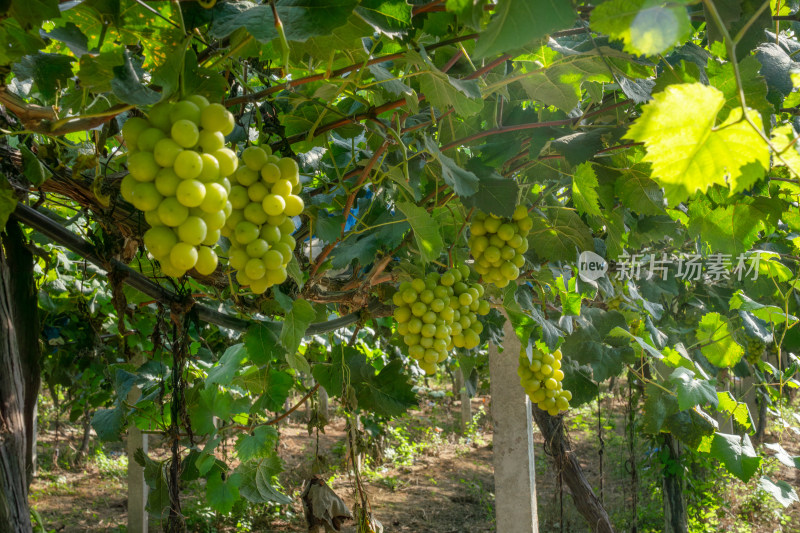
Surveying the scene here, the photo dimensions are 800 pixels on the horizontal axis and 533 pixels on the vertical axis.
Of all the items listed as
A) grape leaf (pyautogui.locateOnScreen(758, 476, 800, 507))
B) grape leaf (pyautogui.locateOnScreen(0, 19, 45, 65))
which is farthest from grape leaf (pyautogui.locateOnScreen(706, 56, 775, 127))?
grape leaf (pyautogui.locateOnScreen(758, 476, 800, 507))

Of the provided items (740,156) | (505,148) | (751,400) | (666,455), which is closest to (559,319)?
(505,148)

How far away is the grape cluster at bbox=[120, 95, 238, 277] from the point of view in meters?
0.59

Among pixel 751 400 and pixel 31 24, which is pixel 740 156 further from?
pixel 751 400

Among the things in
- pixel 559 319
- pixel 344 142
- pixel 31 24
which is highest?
pixel 344 142

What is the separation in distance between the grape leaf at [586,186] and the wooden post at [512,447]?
159cm

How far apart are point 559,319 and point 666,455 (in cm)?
329

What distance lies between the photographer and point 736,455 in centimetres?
222

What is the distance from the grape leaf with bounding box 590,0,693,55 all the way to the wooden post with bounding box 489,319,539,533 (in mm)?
2598

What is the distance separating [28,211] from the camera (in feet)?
4.51

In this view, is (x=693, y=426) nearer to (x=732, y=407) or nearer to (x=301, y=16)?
(x=732, y=407)

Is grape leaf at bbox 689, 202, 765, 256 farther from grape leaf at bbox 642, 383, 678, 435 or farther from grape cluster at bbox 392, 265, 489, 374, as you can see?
grape leaf at bbox 642, 383, 678, 435

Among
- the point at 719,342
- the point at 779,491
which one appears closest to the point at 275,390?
the point at 719,342

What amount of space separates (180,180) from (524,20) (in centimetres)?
41

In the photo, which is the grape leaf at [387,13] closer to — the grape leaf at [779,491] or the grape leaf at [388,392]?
the grape leaf at [388,392]
